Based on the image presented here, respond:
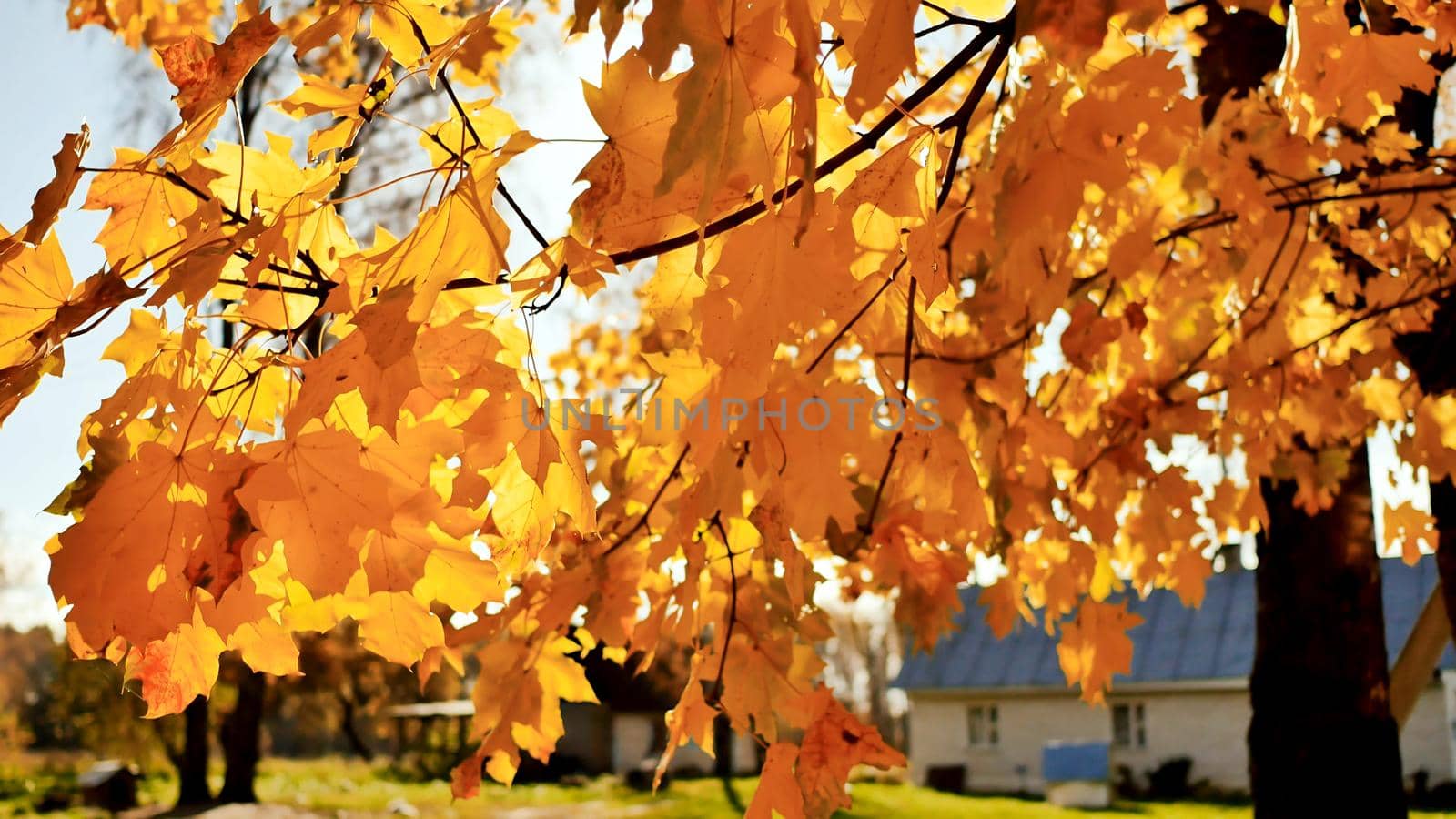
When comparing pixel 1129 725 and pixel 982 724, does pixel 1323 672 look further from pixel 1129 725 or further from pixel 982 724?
pixel 982 724

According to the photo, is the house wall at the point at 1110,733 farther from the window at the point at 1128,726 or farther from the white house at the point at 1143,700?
the window at the point at 1128,726

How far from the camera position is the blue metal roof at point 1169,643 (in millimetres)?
20594

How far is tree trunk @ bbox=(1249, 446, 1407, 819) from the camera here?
325cm

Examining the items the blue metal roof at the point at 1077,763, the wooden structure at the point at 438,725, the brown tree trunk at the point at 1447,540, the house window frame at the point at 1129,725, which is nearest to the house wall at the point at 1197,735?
the house window frame at the point at 1129,725

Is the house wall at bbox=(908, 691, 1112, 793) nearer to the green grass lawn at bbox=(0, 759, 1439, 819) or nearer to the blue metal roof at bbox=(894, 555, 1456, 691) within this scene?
the blue metal roof at bbox=(894, 555, 1456, 691)

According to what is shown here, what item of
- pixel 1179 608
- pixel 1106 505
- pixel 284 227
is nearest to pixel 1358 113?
pixel 1106 505

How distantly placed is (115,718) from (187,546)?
70.0 ft

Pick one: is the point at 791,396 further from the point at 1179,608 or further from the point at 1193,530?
the point at 1179,608

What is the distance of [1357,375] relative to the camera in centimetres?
282

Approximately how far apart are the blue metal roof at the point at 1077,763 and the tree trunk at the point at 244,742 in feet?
44.2

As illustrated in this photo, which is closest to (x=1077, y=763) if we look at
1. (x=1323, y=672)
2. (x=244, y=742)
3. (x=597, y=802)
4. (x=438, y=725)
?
(x=597, y=802)

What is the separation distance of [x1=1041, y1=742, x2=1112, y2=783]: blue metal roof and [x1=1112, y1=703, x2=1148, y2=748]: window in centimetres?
227

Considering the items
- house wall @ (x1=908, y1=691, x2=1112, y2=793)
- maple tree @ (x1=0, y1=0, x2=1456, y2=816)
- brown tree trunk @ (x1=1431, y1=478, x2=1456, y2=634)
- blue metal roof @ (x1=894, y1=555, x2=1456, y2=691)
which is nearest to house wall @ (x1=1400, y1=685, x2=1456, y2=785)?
blue metal roof @ (x1=894, y1=555, x2=1456, y2=691)

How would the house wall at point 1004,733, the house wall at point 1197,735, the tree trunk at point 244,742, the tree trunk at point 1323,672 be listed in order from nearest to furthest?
1. the tree trunk at point 1323,672
2. the tree trunk at point 244,742
3. the house wall at point 1197,735
4. the house wall at point 1004,733
